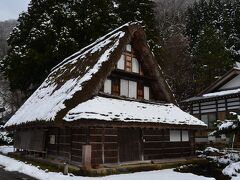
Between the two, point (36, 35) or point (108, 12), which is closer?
point (36, 35)

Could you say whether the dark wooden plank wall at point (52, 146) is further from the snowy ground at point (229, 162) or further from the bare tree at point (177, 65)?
the bare tree at point (177, 65)

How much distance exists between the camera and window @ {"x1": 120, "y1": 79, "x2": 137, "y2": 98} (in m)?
18.8

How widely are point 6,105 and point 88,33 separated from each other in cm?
5916

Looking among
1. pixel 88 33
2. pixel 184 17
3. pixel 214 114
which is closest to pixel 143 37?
pixel 214 114

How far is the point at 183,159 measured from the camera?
19594 mm

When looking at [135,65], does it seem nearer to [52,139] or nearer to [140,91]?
[140,91]

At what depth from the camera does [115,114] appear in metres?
15.0

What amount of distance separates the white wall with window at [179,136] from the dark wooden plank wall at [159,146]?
26 cm

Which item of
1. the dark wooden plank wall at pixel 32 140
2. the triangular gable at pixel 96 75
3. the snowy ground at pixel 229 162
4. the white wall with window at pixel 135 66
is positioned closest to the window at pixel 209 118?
the snowy ground at pixel 229 162

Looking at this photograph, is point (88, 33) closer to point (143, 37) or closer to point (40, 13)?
point (40, 13)

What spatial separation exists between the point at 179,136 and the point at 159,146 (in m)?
2.20

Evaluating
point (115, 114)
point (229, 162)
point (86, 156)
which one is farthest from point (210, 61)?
point (86, 156)

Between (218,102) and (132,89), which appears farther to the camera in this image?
(218,102)

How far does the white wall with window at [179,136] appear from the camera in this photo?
1948 centimetres
